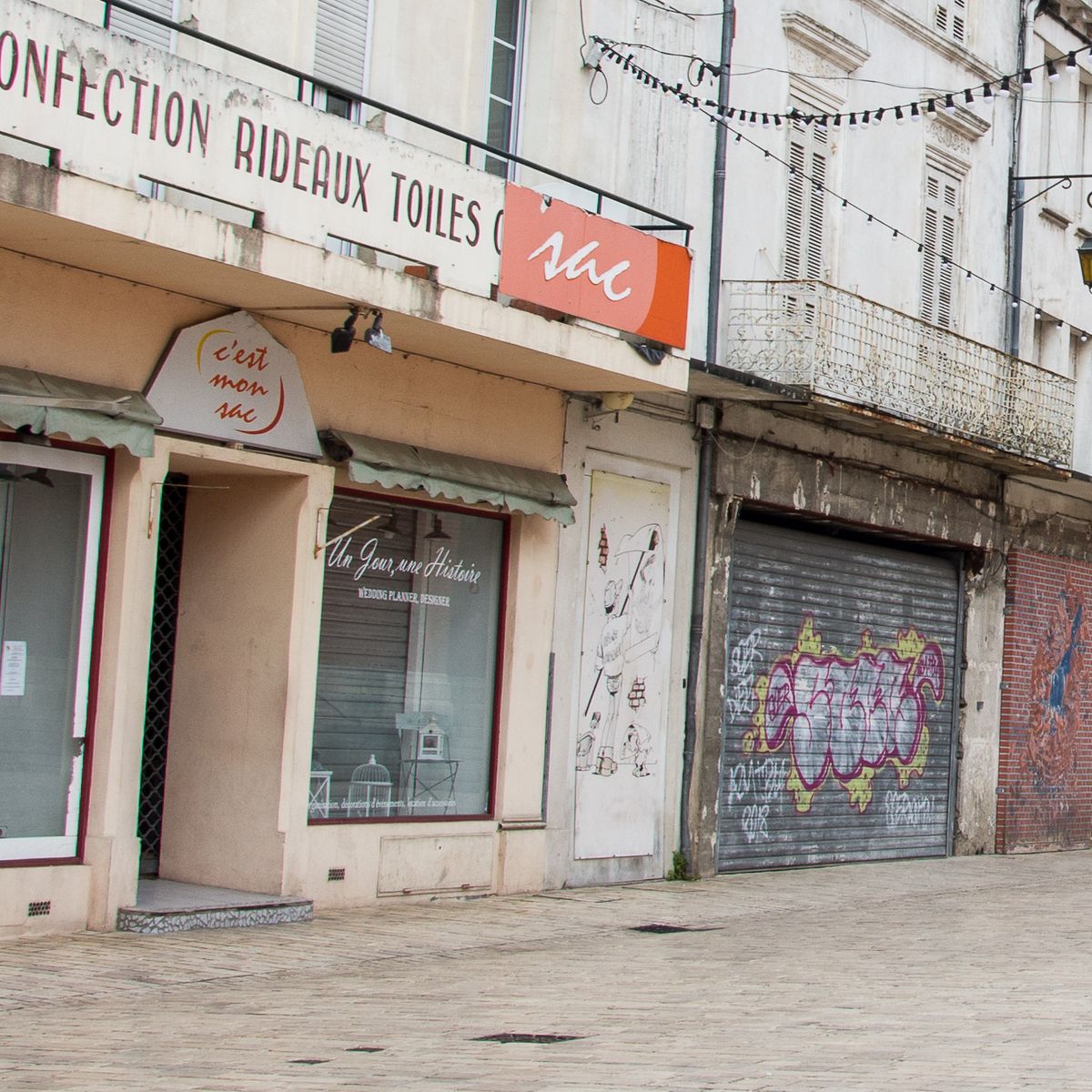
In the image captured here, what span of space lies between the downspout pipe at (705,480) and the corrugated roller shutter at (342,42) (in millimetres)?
3997

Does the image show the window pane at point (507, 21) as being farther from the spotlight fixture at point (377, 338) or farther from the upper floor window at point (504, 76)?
the spotlight fixture at point (377, 338)

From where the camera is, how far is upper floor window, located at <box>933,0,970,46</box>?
784 inches

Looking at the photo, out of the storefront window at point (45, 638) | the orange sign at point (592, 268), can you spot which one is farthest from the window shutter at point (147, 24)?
the storefront window at point (45, 638)

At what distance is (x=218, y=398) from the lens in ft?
39.0

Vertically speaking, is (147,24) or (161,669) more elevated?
(147,24)

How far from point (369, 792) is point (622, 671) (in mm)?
2737

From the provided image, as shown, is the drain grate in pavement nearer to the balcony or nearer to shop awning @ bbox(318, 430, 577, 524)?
shop awning @ bbox(318, 430, 577, 524)

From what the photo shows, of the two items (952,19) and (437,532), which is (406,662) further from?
(952,19)

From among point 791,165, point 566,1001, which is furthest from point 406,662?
point 791,165

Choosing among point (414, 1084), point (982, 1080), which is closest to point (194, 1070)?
point (414, 1084)

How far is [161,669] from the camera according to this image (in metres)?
13.0

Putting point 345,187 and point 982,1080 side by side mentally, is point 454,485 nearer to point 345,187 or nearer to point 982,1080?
point 345,187

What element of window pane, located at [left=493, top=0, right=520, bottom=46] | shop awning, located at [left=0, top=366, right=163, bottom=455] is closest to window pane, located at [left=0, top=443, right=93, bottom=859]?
shop awning, located at [left=0, top=366, right=163, bottom=455]

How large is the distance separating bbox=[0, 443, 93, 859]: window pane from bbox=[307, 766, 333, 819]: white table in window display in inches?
78.2
